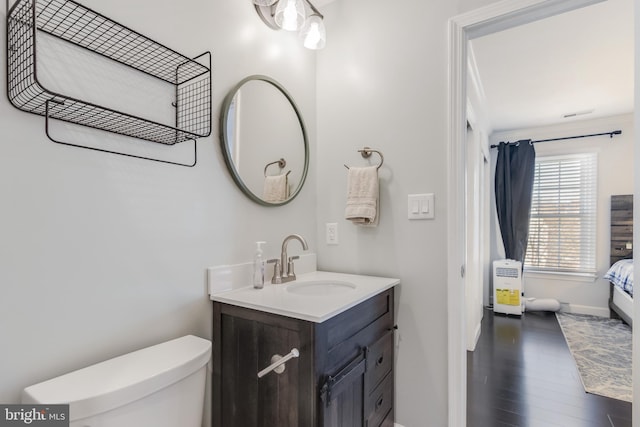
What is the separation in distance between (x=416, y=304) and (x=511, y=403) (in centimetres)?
109

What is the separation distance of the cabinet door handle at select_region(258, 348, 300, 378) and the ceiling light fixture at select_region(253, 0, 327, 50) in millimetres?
1452

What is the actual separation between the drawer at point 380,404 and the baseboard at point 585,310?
144 inches

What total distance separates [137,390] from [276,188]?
40.2 inches

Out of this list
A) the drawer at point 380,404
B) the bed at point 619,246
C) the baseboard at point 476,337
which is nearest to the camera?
the drawer at point 380,404

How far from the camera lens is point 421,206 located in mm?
1566

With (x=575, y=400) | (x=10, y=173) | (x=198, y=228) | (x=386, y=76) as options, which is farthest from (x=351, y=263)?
(x=575, y=400)

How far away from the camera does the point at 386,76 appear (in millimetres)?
1680

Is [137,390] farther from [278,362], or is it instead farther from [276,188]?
[276,188]

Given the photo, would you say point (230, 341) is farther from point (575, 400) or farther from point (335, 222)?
point (575, 400)

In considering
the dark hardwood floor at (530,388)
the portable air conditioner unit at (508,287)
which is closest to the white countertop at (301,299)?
the dark hardwood floor at (530,388)

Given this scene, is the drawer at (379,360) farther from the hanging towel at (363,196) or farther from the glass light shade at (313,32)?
the glass light shade at (313,32)

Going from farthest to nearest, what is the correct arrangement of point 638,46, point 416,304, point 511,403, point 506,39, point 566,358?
point 566,358 → point 506,39 → point 511,403 → point 416,304 → point 638,46

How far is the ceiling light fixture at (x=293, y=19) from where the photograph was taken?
Result: 149 cm

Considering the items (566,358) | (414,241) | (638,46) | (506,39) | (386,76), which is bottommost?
(566,358)
